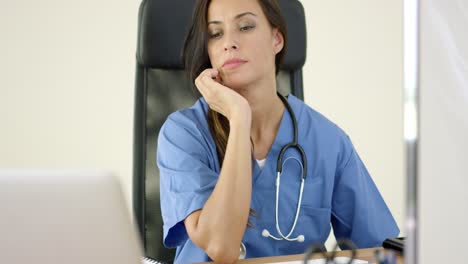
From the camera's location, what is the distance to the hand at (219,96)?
134 centimetres

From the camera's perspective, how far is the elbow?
113 centimetres

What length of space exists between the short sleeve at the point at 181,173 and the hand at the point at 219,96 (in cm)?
6

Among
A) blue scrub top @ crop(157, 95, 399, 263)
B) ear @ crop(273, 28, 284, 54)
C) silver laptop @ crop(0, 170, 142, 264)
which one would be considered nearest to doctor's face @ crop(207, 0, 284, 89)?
ear @ crop(273, 28, 284, 54)

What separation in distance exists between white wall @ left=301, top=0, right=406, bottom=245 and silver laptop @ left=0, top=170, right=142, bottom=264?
208cm

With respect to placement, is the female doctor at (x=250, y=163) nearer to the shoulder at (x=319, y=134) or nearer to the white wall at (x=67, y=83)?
the shoulder at (x=319, y=134)

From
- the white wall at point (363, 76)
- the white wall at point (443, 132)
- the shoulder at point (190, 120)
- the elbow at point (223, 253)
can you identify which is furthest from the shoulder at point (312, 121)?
the white wall at point (443, 132)

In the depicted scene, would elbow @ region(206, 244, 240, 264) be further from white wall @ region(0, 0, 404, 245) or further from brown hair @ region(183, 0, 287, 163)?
white wall @ region(0, 0, 404, 245)

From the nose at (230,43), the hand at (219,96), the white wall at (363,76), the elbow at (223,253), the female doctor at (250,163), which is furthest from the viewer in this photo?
the white wall at (363,76)

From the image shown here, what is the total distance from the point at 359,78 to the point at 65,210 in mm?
2236

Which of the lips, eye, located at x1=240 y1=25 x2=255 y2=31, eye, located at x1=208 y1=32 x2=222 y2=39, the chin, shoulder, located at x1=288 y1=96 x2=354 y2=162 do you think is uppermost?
eye, located at x1=240 y1=25 x2=255 y2=31

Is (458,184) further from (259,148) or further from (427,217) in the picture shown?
(259,148)

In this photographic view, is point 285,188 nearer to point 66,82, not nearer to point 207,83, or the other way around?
point 207,83

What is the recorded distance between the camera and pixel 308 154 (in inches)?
56.0

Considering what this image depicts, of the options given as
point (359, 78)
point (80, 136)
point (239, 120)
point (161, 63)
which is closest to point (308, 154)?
point (239, 120)
